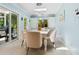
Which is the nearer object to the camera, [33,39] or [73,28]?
[73,28]

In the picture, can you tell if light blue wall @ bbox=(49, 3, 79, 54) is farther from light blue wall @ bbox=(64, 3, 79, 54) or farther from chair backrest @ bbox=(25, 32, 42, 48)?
chair backrest @ bbox=(25, 32, 42, 48)

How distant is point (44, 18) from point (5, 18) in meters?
8.48

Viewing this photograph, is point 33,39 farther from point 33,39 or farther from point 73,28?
point 73,28

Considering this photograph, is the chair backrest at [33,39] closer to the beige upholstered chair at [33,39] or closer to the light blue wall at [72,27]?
the beige upholstered chair at [33,39]

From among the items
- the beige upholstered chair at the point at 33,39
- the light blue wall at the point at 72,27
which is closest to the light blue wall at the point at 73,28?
the light blue wall at the point at 72,27

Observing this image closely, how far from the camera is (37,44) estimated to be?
14.0 ft

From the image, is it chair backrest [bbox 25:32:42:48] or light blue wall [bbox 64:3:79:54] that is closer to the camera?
light blue wall [bbox 64:3:79:54]

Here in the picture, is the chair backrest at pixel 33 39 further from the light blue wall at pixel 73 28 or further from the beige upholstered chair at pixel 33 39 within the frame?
the light blue wall at pixel 73 28

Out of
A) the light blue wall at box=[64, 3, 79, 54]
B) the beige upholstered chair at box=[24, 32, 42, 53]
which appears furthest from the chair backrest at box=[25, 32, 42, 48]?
the light blue wall at box=[64, 3, 79, 54]

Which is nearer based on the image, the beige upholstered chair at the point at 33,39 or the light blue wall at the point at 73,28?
the light blue wall at the point at 73,28

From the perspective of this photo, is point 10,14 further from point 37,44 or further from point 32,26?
point 32,26

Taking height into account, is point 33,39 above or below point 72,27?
below

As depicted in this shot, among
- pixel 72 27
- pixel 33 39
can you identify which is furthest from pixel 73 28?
pixel 33 39
